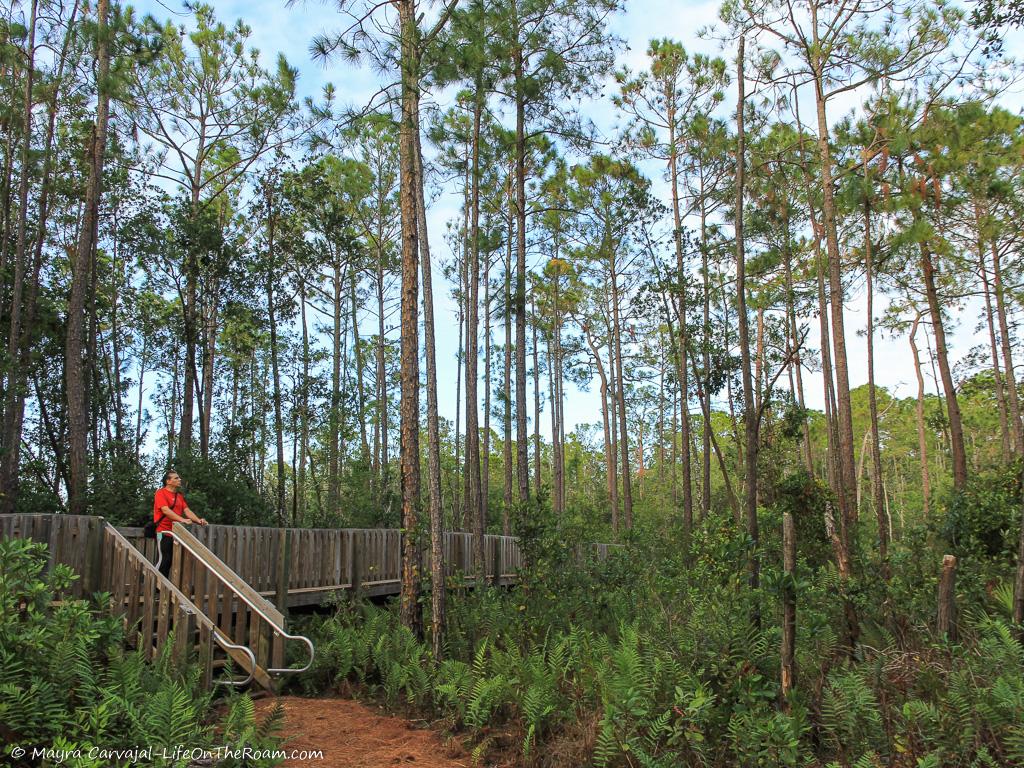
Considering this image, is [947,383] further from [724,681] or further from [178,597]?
[178,597]

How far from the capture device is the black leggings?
7.26m

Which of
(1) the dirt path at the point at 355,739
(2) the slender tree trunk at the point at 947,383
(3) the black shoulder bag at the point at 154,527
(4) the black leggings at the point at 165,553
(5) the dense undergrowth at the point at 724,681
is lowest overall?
(1) the dirt path at the point at 355,739

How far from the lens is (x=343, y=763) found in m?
5.38

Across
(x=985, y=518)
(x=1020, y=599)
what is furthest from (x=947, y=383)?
(x=1020, y=599)

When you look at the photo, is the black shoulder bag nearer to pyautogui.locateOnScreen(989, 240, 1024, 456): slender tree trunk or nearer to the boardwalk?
the boardwalk

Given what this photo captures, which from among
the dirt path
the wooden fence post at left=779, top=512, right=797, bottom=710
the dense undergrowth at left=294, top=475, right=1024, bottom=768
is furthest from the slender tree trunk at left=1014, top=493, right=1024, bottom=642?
the dirt path

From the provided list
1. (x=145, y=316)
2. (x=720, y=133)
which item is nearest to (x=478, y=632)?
(x=720, y=133)

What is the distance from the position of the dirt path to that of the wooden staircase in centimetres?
43

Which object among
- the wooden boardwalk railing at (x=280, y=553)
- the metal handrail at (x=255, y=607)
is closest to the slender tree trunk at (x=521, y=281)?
the wooden boardwalk railing at (x=280, y=553)

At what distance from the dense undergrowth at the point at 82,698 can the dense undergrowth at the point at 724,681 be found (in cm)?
208

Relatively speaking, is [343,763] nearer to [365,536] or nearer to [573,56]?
[365,536]

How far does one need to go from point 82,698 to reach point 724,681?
4733mm

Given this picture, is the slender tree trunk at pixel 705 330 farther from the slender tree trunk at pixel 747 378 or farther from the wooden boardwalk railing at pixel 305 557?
the wooden boardwalk railing at pixel 305 557

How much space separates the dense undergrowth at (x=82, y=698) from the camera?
402 centimetres
